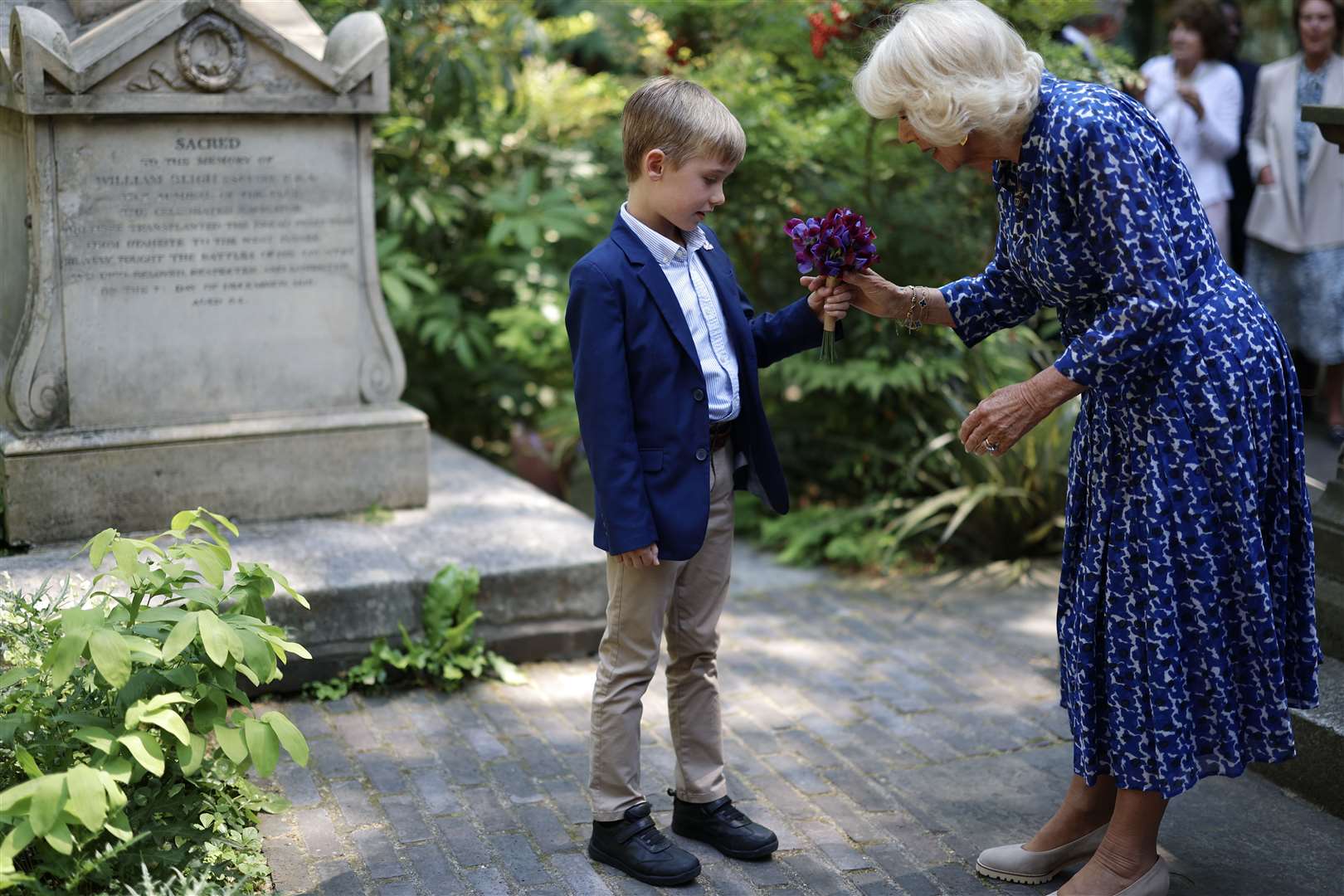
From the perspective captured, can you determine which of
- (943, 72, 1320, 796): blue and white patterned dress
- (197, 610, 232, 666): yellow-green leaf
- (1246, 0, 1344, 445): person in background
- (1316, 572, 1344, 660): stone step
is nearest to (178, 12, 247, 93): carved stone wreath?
(197, 610, 232, 666): yellow-green leaf

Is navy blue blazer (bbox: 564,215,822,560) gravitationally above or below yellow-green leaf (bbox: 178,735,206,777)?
above

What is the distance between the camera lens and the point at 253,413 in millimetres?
4918

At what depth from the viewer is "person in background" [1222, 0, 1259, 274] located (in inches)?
263

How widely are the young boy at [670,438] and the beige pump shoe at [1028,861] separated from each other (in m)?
0.52

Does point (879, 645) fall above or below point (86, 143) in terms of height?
below

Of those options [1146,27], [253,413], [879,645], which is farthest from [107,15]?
[1146,27]

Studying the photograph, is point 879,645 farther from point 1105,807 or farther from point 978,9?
point 978,9

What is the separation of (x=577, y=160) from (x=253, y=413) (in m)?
3.11

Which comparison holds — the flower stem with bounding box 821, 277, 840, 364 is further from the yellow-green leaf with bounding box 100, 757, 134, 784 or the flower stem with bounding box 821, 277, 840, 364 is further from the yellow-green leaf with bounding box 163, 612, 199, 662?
the yellow-green leaf with bounding box 100, 757, 134, 784

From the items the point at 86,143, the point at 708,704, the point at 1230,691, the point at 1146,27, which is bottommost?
the point at 708,704

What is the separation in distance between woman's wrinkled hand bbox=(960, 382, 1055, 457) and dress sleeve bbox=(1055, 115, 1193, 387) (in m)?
0.10

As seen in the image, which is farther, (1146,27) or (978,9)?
(1146,27)

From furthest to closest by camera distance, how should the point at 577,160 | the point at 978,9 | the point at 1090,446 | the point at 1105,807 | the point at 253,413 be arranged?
1. the point at 577,160
2. the point at 253,413
3. the point at 1105,807
4. the point at 1090,446
5. the point at 978,9

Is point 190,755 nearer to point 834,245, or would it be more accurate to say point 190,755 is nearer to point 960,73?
point 834,245
